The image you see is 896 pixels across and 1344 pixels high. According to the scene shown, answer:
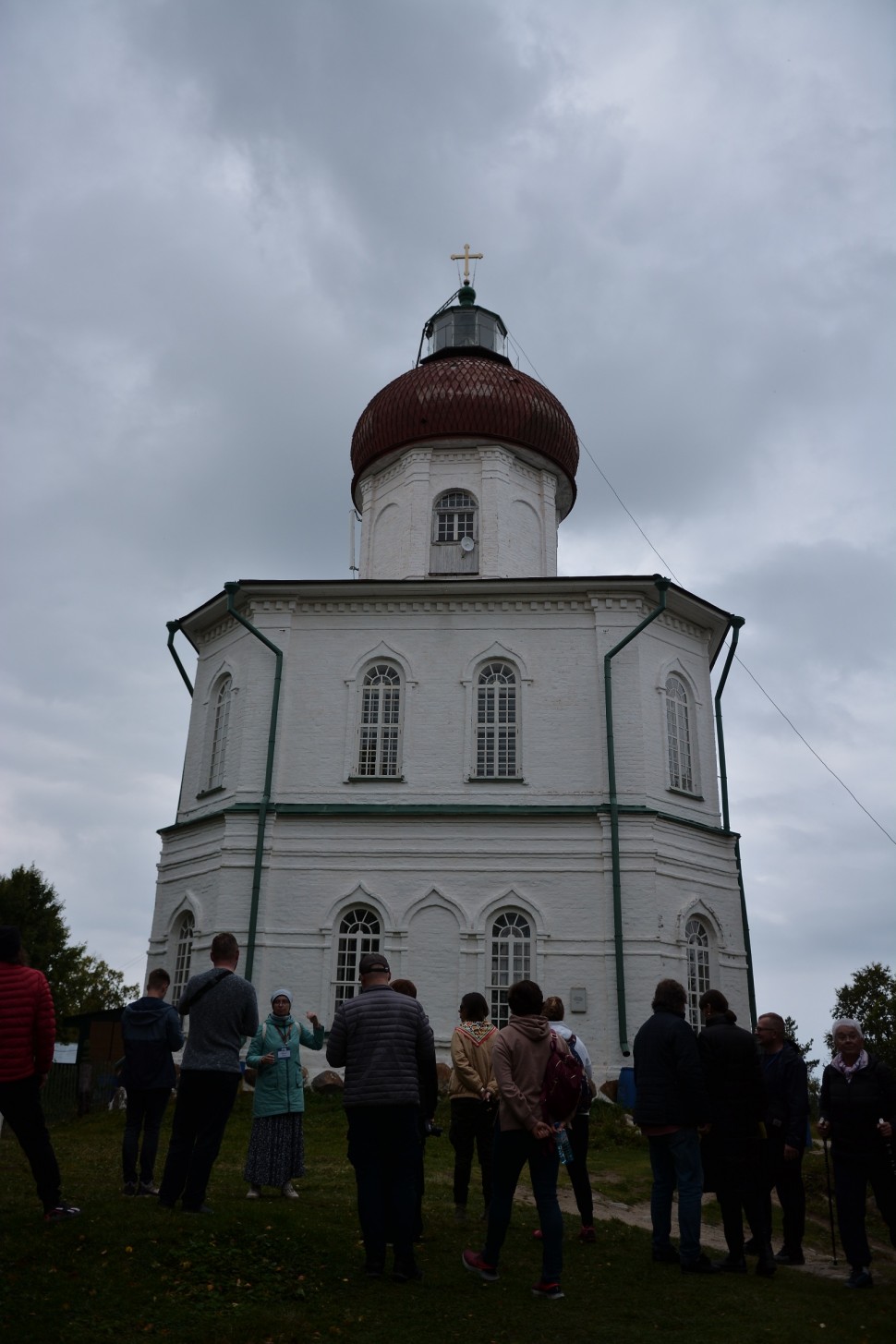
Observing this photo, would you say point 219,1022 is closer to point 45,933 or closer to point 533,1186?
point 533,1186

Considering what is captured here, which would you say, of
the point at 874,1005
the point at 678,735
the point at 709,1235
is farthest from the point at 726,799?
the point at 874,1005

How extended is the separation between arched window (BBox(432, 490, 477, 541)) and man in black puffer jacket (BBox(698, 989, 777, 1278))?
15838 mm

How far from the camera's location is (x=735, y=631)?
20.7 m

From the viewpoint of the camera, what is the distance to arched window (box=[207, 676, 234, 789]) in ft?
65.5

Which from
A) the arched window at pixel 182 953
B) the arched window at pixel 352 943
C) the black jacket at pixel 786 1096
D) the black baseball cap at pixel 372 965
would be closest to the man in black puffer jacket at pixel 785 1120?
the black jacket at pixel 786 1096

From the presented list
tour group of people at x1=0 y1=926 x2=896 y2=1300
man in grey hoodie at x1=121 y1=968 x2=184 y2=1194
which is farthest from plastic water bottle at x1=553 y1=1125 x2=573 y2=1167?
man in grey hoodie at x1=121 y1=968 x2=184 y2=1194

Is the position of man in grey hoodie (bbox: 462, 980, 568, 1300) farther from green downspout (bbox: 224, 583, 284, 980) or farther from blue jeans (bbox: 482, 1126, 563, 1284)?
green downspout (bbox: 224, 583, 284, 980)

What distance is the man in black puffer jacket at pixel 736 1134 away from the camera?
7371 millimetres

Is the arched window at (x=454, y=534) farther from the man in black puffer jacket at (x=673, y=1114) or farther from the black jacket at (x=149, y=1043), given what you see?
the man in black puffer jacket at (x=673, y=1114)

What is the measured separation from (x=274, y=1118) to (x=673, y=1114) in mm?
3232

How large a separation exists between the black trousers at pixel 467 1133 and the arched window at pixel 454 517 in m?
15.4

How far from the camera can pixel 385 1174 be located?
653 centimetres

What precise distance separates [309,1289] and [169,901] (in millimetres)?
14188

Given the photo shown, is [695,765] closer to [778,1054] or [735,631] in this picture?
[735,631]
